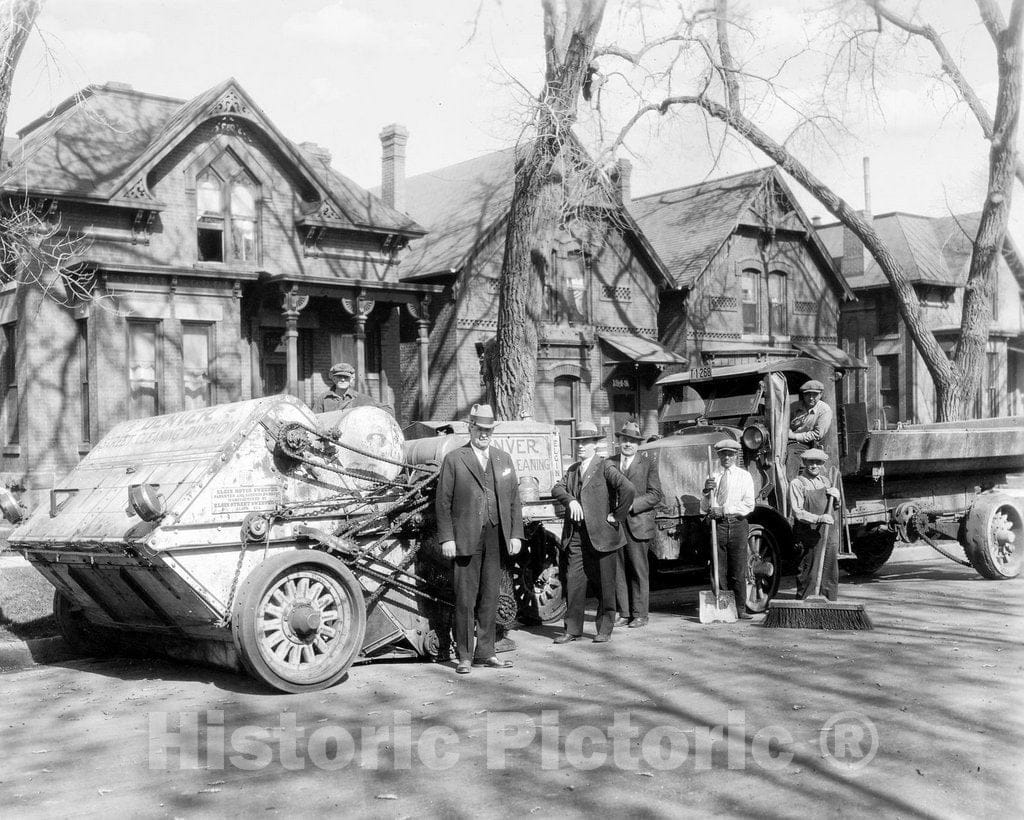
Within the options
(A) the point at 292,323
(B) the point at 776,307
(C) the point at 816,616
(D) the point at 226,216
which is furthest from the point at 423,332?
(C) the point at 816,616

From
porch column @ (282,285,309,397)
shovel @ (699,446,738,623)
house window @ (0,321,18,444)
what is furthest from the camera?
porch column @ (282,285,309,397)

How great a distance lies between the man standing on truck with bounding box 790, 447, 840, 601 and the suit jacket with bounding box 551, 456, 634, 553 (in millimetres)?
1987

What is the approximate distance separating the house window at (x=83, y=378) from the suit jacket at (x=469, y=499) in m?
16.4

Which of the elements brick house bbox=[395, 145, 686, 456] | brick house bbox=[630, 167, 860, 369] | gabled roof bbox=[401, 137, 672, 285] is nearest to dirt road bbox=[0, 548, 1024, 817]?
brick house bbox=[395, 145, 686, 456]

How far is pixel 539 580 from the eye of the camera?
1166cm

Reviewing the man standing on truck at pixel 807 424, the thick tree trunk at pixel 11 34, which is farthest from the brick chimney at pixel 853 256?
the thick tree trunk at pixel 11 34

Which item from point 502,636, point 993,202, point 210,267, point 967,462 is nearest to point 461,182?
point 210,267

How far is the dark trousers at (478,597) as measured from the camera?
917cm

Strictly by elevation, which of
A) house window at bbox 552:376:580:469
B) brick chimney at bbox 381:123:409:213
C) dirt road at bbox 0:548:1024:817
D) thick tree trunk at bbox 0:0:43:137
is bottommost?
dirt road at bbox 0:548:1024:817

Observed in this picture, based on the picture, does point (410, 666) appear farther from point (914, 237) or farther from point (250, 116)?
point (914, 237)

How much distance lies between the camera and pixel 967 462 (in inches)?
566

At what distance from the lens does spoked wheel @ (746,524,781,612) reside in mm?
12069

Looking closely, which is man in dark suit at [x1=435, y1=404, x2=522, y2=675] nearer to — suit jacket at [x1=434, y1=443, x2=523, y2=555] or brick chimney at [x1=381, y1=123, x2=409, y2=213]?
suit jacket at [x1=434, y1=443, x2=523, y2=555]

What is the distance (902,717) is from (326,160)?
26.4 m
